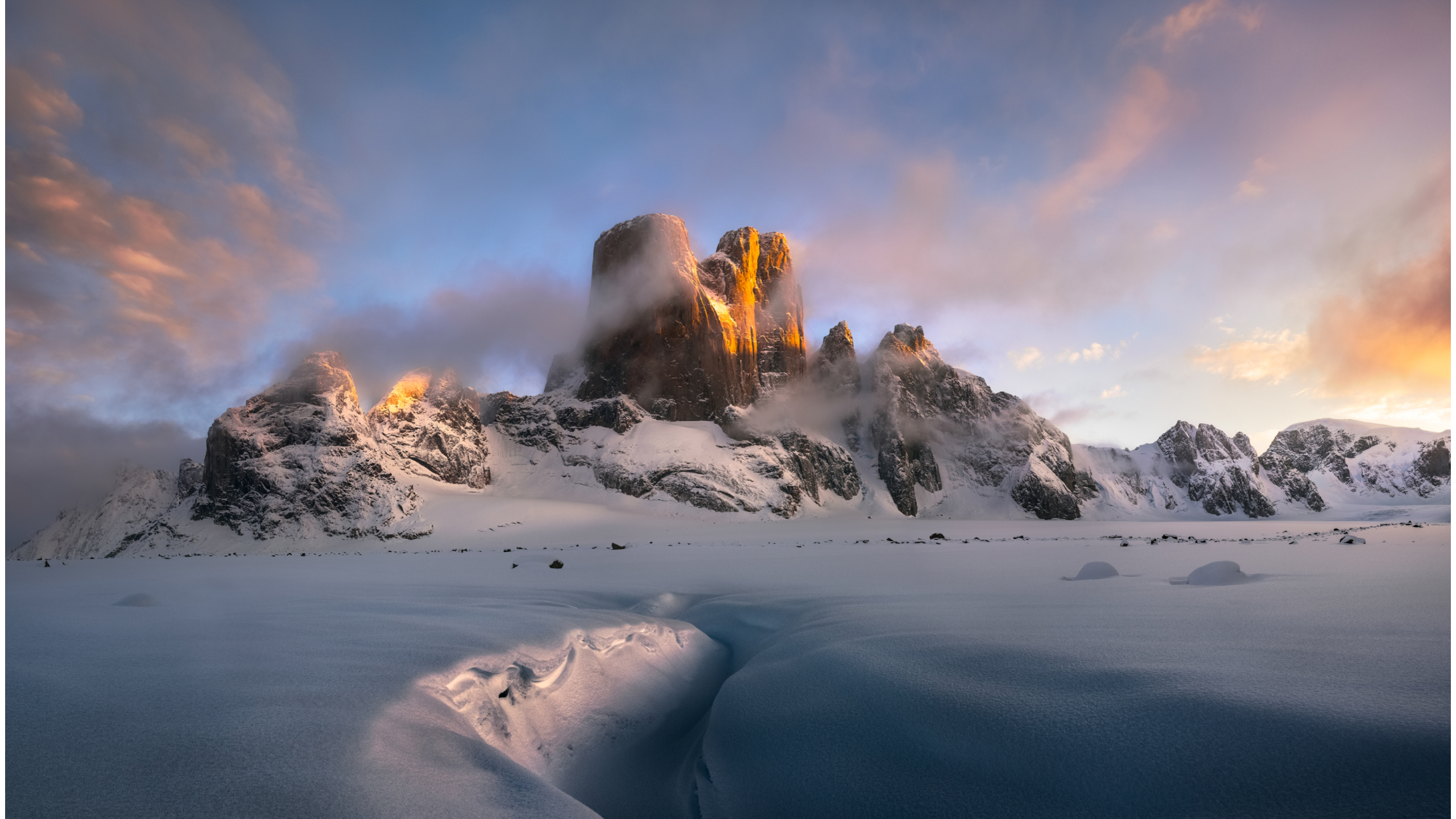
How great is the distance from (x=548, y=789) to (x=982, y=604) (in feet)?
13.6

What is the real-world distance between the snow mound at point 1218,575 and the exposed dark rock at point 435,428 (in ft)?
221

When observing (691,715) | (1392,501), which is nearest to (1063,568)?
(691,715)

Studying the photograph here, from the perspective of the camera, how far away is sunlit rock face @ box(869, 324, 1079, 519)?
83.1 metres

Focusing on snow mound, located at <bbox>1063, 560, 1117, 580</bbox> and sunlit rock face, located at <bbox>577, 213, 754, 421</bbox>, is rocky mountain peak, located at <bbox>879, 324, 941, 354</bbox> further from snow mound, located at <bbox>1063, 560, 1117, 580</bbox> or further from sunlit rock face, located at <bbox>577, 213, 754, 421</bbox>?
snow mound, located at <bbox>1063, 560, 1117, 580</bbox>

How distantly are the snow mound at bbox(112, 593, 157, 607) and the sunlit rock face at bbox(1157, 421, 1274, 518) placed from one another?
126 meters

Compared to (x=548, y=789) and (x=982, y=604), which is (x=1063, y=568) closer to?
(x=982, y=604)

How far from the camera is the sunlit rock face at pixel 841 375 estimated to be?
92188mm

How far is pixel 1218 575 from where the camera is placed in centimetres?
589

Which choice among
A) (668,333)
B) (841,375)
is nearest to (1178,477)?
(841,375)

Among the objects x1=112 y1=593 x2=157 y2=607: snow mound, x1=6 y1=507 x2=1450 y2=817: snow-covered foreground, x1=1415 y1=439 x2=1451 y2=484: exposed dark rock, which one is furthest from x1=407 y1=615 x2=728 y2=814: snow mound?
x1=1415 y1=439 x2=1451 y2=484: exposed dark rock

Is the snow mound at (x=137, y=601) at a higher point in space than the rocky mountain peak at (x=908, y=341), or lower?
lower

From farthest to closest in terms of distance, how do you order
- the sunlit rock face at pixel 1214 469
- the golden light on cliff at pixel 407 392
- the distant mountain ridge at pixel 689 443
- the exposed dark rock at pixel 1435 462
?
the exposed dark rock at pixel 1435 462 → the sunlit rock face at pixel 1214 469 → the golden light on cliff at pixel 407 392 → the distant mountain ridge at pixel 689 443

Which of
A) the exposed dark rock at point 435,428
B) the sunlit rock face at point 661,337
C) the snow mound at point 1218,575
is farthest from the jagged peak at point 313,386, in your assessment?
the snow mound at point 1218,575

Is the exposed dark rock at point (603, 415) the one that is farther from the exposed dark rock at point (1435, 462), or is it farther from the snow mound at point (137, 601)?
the exposed dark rock at point (1435, 462)
